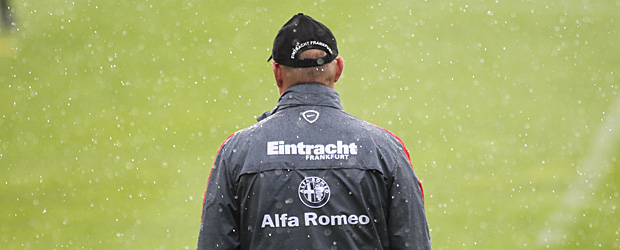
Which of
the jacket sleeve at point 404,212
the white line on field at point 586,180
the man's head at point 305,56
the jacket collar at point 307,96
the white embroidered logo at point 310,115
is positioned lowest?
the jacket sleeve at point 404,212

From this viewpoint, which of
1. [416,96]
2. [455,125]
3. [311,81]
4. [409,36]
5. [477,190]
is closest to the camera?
[311,81]

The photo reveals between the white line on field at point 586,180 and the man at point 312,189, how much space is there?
16.0ft

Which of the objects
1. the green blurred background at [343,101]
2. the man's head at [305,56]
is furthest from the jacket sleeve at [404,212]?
the green blurred background at [343,101]

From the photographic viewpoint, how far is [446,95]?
10.7 metres

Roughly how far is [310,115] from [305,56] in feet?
0.73

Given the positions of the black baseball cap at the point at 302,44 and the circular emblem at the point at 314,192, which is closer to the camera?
the circular emblem at the point at 314,192

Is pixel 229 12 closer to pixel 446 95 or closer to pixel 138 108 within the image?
pixel 138 108

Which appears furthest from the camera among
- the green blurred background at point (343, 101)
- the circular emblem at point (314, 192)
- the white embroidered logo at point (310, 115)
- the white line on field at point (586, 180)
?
the green blurred background at point (343, 101)

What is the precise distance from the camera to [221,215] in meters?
2.53

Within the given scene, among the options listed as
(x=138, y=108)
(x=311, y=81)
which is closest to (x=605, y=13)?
(x=138, y=108)

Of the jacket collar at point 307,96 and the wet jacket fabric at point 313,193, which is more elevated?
the jacket collar at point 307,96

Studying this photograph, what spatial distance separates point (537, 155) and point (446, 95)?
76.9 inches

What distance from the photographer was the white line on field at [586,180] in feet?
23.7

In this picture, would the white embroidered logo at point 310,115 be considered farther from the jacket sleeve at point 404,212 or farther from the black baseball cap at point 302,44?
the jacket sleeve at point 404,212
